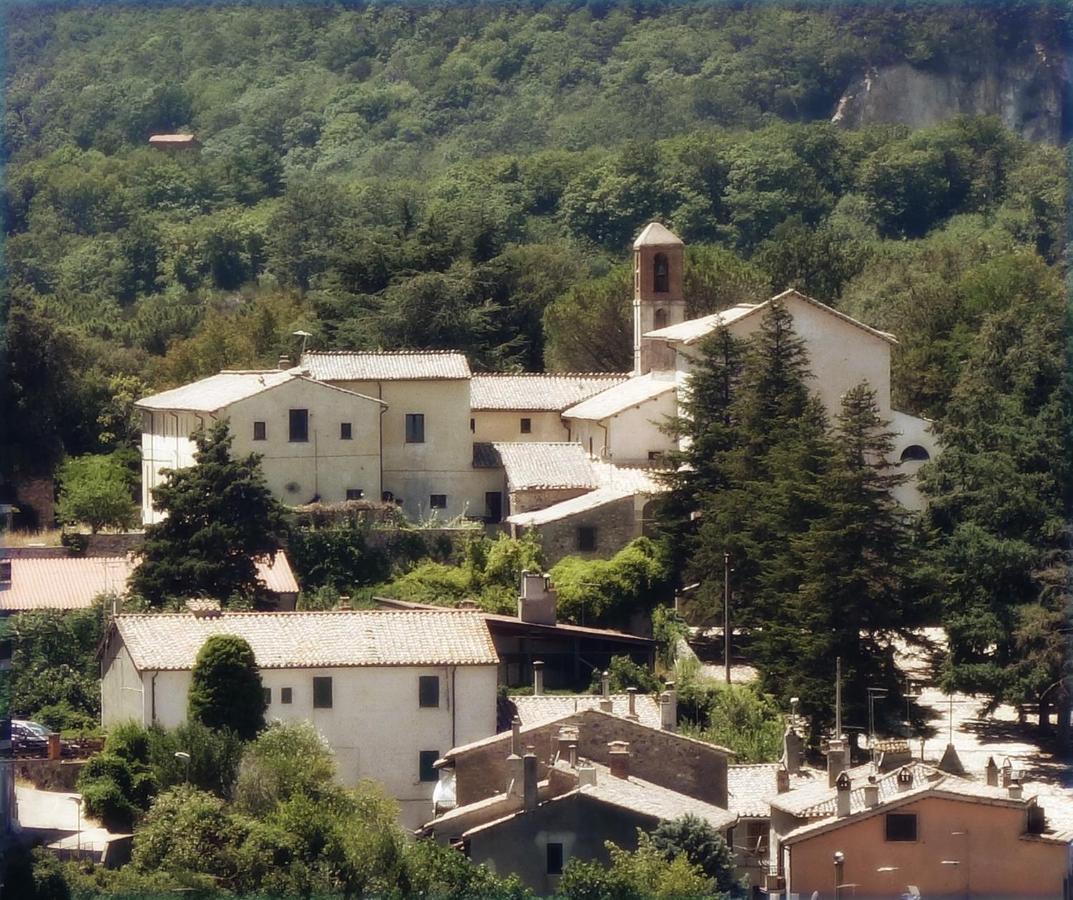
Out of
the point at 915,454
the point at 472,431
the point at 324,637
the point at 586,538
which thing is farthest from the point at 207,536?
the point at 915,454

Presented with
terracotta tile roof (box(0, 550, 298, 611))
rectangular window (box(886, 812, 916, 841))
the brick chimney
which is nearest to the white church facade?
terracotta tile roof (box(0, 550, 298, 611))

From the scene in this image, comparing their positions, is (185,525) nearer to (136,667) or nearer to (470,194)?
(136,667)

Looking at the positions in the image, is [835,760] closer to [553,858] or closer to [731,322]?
[553,858]

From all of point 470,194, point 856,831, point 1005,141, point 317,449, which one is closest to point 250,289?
point 470,194

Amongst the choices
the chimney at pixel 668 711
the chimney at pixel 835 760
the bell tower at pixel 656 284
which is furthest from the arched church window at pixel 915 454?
the chimney at pixel 835 760

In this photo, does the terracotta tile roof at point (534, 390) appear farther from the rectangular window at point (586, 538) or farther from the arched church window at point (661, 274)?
the rectangular window at point (586, 538)

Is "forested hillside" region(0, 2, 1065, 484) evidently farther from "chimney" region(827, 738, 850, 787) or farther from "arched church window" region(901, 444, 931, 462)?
"chimney" region(827, 738, 850, 787)
